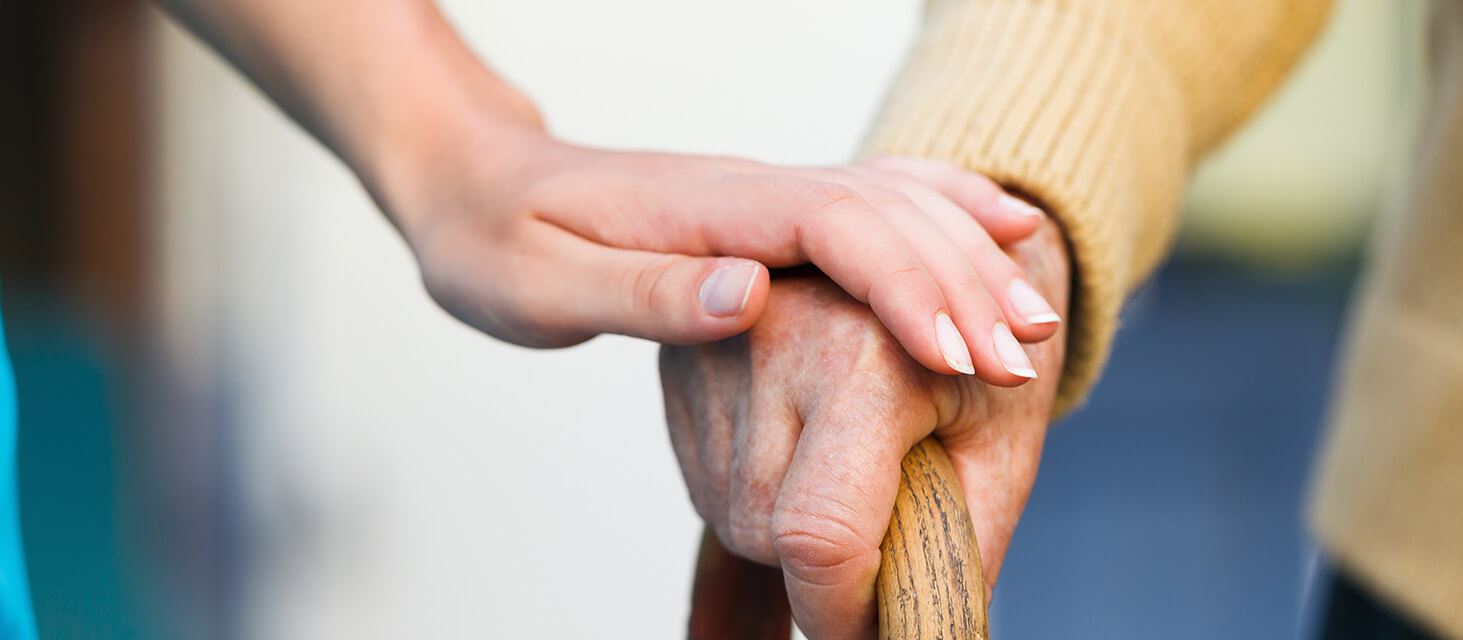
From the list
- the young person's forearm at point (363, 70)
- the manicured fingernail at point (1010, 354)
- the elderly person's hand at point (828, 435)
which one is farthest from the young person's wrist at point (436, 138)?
the manicured fingernail at point (1010, 354)

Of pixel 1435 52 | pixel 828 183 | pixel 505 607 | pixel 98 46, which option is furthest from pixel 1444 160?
pixel 98 46

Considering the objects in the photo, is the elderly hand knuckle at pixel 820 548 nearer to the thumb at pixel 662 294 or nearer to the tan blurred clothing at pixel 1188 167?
the thumb at pixel 662 294

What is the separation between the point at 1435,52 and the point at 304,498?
5.37ft

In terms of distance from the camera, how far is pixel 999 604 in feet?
6.89

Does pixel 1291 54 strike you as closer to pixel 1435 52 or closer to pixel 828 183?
pixel 1435 52

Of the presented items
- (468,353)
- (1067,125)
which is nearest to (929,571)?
(1067,125)

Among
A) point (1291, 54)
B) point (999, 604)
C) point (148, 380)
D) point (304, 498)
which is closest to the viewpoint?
point (1291, 54)

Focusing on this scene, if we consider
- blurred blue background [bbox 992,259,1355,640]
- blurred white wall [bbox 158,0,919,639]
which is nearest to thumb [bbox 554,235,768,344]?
blurred white wall [bbox 158,0,919,639]

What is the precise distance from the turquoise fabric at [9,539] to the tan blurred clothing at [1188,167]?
385 mm

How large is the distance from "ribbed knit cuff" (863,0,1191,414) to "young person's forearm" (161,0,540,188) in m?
0.20

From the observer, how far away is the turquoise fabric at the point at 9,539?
1.43ft

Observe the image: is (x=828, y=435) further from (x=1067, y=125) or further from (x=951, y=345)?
(x=1067, y=125)

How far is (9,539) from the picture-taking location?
452 millimetres

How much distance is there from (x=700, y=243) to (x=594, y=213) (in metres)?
0.05
